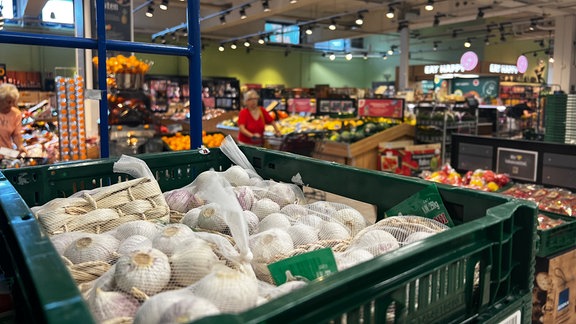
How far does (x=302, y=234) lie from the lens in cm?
134

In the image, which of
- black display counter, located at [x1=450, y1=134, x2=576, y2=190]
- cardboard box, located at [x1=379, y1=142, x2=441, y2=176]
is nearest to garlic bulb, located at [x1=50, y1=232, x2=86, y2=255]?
black display counter, located at [x1=450, y1=134, x2=576, y2=190]

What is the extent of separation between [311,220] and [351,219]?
130mm

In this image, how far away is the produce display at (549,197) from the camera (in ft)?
10.3

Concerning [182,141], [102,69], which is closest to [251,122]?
[182,141]

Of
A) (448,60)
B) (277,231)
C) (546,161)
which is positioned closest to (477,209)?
(277,231)

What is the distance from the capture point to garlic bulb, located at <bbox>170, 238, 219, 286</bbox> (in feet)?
3.29

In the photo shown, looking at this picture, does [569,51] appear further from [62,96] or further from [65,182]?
[65,182]

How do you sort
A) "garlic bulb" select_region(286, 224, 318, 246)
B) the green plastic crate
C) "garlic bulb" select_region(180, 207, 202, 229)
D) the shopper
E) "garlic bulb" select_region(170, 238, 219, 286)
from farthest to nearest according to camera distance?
the shopper → "garlic bulb" select_region(180, 207, 202, 229) → "garlic bulb" select_region(286, 224, 318, 246) → "garlic bulb" select_region(170, 238, 219, 286) → the green plastic crate

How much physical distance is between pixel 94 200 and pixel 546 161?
11.5ft

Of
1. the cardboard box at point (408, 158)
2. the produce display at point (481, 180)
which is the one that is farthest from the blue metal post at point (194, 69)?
the cardboard box at point (408, 158)

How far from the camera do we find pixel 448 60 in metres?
22.8

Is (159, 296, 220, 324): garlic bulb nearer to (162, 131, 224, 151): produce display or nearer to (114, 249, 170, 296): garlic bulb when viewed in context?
(114, 249, 170, 296): garlic bulb

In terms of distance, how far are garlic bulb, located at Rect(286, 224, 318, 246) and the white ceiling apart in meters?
10.1

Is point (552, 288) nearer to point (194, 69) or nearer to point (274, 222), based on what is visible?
point (274, 222)
